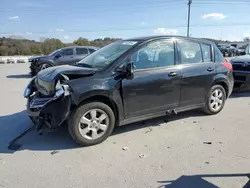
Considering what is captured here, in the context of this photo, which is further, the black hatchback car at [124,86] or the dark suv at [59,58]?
the dark suv at [59,58]

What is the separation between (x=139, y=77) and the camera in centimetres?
392

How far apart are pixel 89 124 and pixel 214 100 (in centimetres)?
307

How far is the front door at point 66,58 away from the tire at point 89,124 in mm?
8924

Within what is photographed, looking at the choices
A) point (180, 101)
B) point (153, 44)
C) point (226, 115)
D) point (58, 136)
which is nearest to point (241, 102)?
point (226, 115)

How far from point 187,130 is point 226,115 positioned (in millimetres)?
1470

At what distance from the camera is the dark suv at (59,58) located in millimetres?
11900

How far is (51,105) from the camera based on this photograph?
3.42 meters

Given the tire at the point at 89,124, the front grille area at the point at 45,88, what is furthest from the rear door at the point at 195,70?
the front grille area at the point at 45,88

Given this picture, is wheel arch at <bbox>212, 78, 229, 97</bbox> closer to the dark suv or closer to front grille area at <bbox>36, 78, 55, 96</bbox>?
front grille area at <bbox>36, 78, 55, 96</bbox>

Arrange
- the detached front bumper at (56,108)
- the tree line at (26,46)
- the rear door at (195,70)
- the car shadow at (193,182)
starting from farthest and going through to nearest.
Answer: the tree line at (26,46), the rear door at (195,70), the detached front bumper at (56,108), the car shadow at (193,182)

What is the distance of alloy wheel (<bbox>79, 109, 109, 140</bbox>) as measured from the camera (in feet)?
11.8

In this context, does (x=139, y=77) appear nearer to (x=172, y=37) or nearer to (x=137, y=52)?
(x=137, y=52)

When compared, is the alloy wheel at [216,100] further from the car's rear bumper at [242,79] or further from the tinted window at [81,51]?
the tinted window at [81,51]

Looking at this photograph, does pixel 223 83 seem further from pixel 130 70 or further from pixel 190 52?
pixel 130 70
